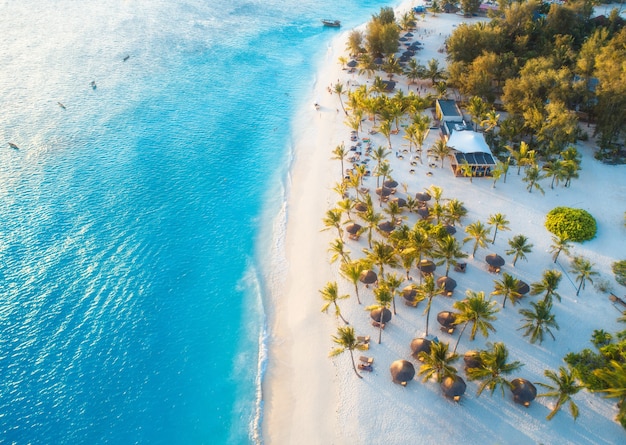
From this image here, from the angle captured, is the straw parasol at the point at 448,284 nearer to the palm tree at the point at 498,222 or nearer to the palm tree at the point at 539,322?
the palm tree at the point at 539,322

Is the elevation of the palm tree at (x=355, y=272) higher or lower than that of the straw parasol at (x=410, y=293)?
higher

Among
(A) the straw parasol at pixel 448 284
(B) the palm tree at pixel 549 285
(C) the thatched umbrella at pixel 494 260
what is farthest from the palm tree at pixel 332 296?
(B) the palm tree at pixel 549 285

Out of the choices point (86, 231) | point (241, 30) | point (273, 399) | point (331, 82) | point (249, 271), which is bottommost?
point (273, 399)

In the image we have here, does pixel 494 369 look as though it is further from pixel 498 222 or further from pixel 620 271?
pixel 620 271

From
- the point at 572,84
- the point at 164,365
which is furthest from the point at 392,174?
the point at 164,365

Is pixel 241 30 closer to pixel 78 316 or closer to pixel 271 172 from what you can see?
pixel 271 172

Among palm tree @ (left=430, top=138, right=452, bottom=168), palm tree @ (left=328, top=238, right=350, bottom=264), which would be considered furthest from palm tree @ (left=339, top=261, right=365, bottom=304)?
palm tree @ (left=430, top=138, right=452, bottom=168)
